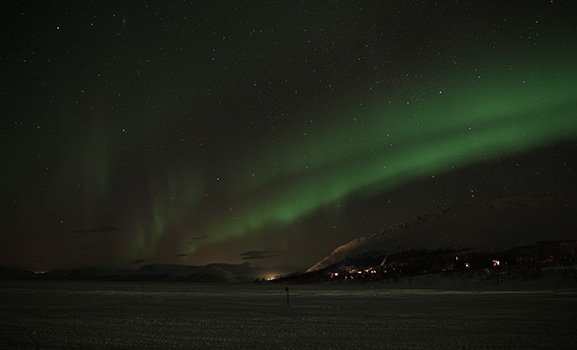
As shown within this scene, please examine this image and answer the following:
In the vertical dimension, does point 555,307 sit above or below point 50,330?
below

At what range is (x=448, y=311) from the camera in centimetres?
2234

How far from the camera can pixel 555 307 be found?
74.7 ft

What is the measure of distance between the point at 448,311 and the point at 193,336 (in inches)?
498

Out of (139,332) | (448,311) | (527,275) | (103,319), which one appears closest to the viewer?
(139,332)

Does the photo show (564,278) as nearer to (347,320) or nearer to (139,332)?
(347,320)

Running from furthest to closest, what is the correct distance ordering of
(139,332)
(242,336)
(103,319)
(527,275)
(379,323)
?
(527,275) < (103,319) < (379,323) < (139,332) < (242,336)

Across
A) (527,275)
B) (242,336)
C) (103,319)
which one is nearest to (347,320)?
(242,336)

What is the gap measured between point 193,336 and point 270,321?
4.74 m

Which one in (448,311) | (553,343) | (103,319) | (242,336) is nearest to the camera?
(553,343)

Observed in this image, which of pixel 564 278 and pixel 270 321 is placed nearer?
pixel 270 321

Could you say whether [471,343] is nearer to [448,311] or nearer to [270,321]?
[270,321]

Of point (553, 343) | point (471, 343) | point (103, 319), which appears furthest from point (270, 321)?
point (553, 343)

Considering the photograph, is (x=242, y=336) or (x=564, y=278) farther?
(x=564, y=278)

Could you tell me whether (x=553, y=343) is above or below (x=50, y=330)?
below
